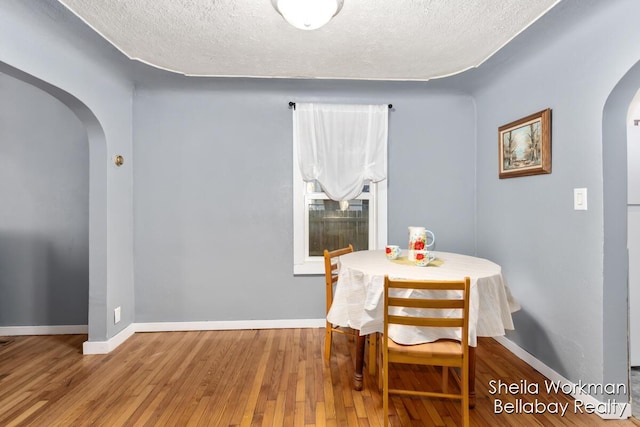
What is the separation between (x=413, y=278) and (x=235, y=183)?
1916mm

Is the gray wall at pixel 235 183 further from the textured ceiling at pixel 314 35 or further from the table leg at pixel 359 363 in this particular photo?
the table leg at pixel 359 363

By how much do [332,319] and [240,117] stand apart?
80.2 inches

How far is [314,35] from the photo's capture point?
1991 millimetres

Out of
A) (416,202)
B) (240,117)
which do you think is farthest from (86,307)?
(416,202)

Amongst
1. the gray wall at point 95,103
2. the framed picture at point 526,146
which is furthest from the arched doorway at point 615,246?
the gray wall at point 95,103

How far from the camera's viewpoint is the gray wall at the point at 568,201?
173cm

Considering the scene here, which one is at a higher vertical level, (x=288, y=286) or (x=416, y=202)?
(x=416, y=202)

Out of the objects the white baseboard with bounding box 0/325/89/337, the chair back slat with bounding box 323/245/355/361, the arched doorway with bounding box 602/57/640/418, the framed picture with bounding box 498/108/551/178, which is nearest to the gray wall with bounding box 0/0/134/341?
the white baseboard with bounding box 0/325/89/337

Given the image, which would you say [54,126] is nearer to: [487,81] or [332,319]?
[332,319]

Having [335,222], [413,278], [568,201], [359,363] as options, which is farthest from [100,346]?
[568,201]

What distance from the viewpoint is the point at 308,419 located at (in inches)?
67.1

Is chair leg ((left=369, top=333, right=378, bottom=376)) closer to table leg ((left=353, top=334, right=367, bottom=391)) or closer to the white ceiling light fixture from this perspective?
table leg ((left=353, top=334, right=367, bottom=391))

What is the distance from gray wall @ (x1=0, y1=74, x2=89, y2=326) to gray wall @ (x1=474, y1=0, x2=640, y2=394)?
3.71m

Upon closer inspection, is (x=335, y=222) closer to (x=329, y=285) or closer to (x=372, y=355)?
(x=329, y=285)
